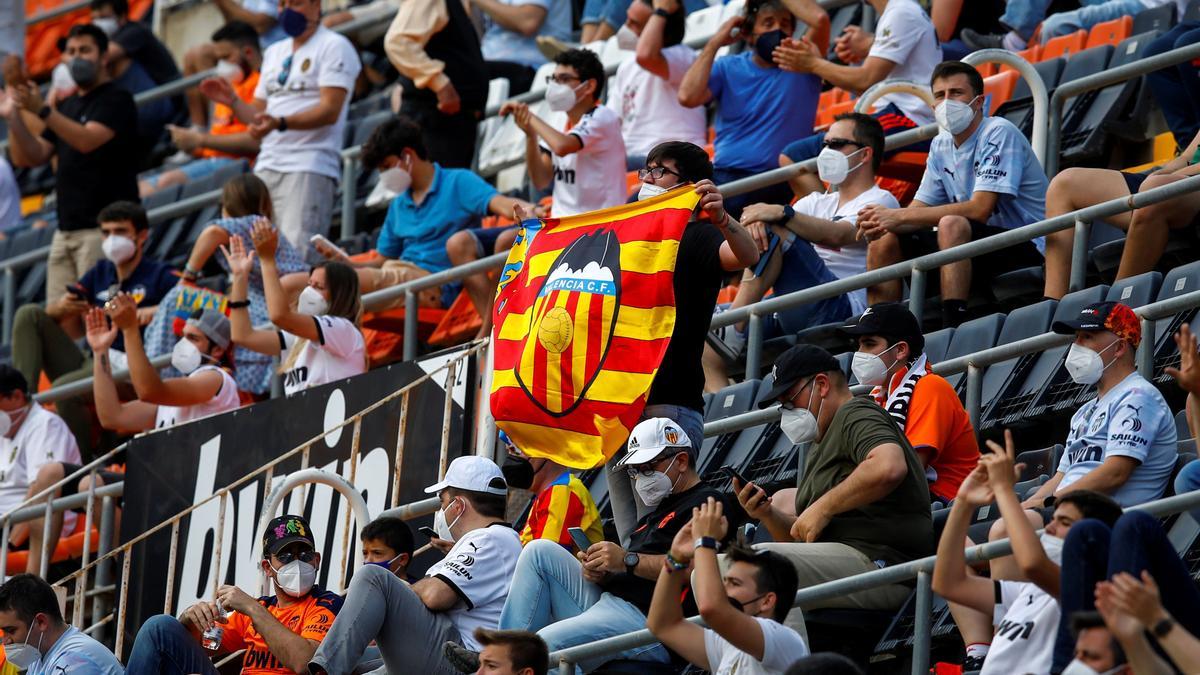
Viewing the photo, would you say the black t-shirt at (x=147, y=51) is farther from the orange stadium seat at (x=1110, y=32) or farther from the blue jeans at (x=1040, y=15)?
the orange stadium seat at (x=1110, y=32)

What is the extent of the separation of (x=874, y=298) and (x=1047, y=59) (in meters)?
2.75

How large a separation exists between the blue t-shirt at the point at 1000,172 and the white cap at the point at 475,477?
2393 mm

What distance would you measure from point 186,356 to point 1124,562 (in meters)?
6.50

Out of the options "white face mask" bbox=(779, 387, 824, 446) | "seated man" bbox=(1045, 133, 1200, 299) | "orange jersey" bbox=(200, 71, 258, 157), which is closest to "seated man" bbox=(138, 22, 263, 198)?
"orange jersey" bbox=(200, 71, 258, 157)

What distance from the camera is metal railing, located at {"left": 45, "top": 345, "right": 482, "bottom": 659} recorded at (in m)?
9.88

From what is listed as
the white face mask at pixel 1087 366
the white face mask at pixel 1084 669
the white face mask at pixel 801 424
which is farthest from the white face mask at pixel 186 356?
the white face mask at pixel 1084 669

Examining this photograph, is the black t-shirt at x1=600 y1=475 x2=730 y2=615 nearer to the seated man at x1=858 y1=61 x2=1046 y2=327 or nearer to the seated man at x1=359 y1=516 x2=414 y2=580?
the seated man at x1=359 y1=516 x2=414 y2=580

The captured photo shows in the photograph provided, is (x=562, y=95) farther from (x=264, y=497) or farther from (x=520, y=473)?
(x=520, y=473)

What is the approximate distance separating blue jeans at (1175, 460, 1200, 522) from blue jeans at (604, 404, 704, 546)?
1784 mm

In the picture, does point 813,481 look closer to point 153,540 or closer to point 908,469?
point 908,469

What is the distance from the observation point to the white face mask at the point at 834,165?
10039 mm

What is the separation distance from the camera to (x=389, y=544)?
28.2 ft

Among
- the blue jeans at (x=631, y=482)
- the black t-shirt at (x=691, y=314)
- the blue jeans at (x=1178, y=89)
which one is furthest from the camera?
the blue jeans at (x=1178, y=89)

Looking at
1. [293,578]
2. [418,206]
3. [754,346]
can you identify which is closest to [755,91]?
[418,206]
